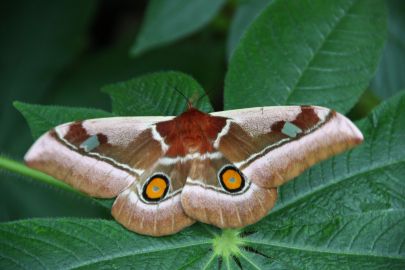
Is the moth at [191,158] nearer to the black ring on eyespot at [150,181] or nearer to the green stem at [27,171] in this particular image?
the black ring on eyespot at [150,181]

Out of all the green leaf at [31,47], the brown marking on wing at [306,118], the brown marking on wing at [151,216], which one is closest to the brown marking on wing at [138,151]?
the brown marking on wing at [151,216]

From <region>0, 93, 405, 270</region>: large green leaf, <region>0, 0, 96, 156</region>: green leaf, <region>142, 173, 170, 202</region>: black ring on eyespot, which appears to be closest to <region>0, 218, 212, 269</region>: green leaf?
<region>0, 93, 405, 270</region>: large green leaf

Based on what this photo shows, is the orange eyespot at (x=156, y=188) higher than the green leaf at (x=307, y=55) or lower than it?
lower

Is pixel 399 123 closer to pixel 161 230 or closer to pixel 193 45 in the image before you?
pixel 161 230

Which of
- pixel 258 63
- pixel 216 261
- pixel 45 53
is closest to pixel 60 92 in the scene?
pixel 45 53

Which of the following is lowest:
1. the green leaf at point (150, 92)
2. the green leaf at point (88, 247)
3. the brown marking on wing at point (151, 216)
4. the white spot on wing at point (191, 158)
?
the green leaf at point (88, 247)

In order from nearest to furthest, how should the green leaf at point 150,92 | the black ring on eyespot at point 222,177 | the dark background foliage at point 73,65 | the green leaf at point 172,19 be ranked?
the black ring on eyespot at point 222,177 → the green leaf at point 150,92 → the green leaf at point 172,19 → the dark background foliage at point 73,65
